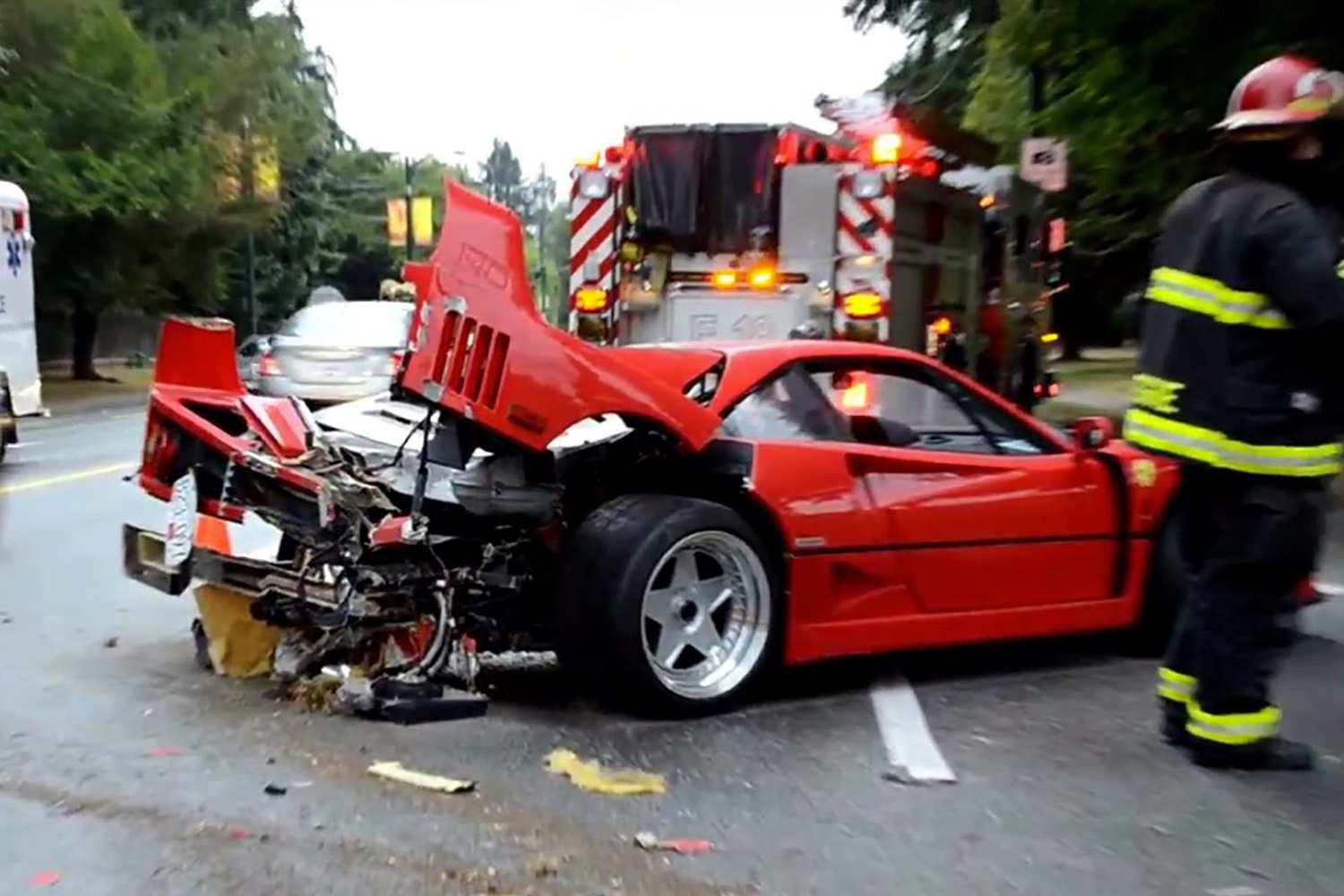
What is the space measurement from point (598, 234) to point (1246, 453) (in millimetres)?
7895

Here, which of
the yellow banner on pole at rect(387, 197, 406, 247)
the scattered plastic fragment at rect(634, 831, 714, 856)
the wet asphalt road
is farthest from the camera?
the yellow banner on pole at rect(387, 197, 406, 247)

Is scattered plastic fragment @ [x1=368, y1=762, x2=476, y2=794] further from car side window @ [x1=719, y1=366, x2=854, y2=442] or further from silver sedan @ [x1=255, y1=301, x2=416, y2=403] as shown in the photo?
silver sedan @ [x1=255, y1=301, x2=416, y2=403]

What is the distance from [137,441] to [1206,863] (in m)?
15.8

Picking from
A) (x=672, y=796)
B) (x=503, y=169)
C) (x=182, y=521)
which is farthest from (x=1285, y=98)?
(x=503, y=169)

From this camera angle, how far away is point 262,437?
6.18m

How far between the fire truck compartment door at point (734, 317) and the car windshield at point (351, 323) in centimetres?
564

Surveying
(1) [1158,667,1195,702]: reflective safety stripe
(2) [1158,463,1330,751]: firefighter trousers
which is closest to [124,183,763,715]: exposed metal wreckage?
(1) [1158,667,1195,702]: reflective safety stripe

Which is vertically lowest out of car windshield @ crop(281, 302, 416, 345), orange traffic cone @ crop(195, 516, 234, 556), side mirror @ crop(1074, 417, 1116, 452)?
orange traffic cone @ crop(195, 516, 234, 556)

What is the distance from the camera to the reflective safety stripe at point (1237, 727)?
5129mm

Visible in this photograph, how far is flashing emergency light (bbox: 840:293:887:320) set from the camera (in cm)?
1205

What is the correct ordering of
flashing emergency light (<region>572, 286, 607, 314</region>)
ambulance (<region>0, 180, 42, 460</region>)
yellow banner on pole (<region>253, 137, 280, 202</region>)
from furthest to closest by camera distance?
yellow banner on pole (<region>253, 137, 280, 202</region>)
ambulance (<region>0, 180, 42, 460</region>)
flashing emergency light (<region>572, 286, 607, 314</region>)

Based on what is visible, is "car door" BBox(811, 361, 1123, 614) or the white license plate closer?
the white license plate

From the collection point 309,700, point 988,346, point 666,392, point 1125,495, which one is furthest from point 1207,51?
point 309,700

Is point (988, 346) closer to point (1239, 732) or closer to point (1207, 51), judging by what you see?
point (1207, 51)
